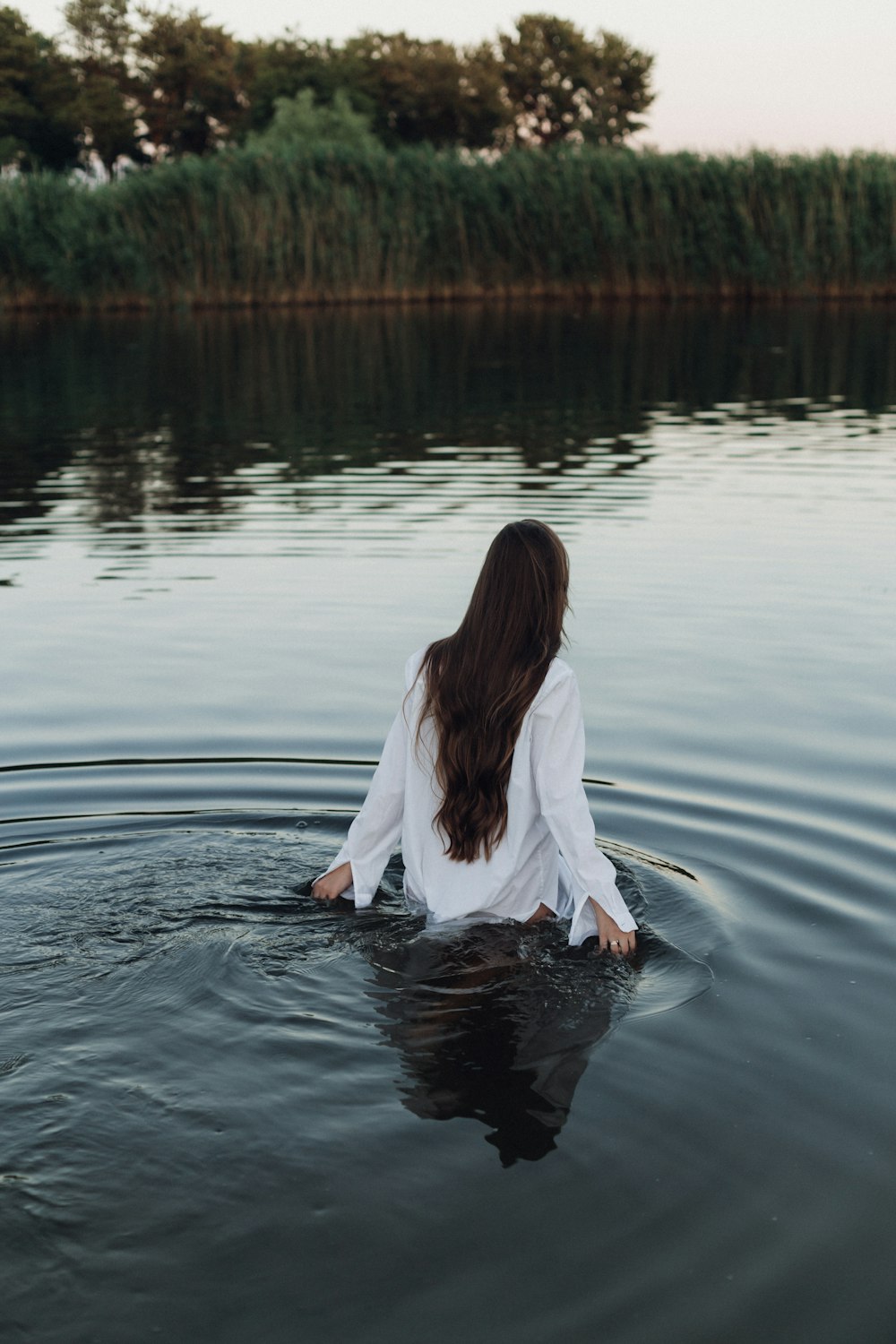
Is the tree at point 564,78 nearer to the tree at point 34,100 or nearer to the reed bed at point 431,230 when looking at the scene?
the tree at point 34,100

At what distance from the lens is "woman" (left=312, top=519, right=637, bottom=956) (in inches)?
156

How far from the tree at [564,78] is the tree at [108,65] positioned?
19.1 meters

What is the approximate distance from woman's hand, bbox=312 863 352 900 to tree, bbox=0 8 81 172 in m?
58.5

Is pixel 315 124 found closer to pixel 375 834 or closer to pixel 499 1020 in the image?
pixel 375 834

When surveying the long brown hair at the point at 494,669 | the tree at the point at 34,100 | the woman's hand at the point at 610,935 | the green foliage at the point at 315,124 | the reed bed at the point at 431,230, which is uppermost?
→ the tree at the point at 34,100

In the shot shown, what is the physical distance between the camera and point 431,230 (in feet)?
104

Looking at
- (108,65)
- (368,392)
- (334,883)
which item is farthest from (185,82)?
(334,883)

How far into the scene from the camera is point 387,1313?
108 inches

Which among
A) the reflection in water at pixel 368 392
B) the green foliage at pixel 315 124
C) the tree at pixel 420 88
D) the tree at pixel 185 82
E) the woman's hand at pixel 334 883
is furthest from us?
the tree at pixel 420 88

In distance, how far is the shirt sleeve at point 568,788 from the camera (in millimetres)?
4039

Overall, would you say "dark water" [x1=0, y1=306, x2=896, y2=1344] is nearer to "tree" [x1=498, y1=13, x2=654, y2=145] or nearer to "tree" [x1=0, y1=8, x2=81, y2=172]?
"tree" [x1=0, y1=8, x2=81, y2=172]

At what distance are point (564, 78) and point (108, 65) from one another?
23672 mm

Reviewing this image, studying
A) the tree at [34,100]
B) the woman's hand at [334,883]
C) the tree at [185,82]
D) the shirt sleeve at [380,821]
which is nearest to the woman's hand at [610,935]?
the shirt sleeve at [380,821]

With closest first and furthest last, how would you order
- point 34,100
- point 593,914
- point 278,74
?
point 593,914
point 34,100
point 278,74
